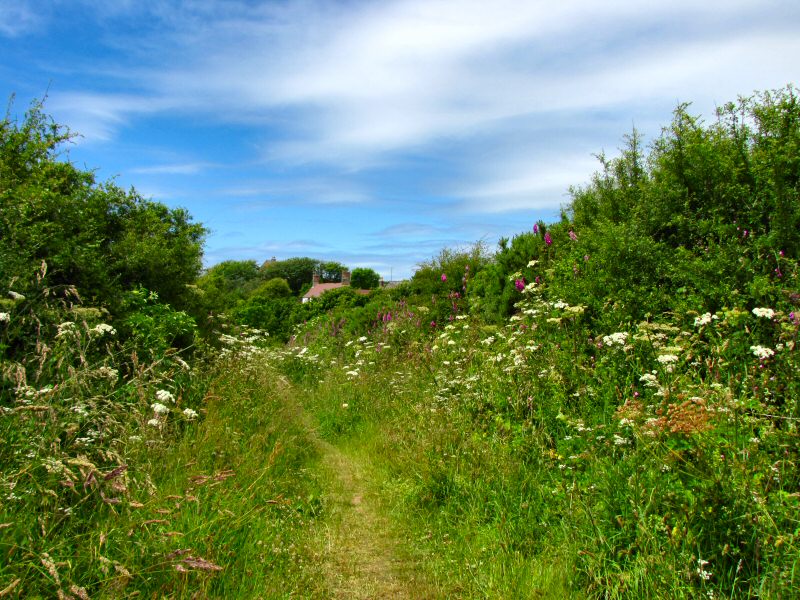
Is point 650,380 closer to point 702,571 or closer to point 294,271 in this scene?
point 702,571

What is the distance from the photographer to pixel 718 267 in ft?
19.4

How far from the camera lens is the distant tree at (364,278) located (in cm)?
7181

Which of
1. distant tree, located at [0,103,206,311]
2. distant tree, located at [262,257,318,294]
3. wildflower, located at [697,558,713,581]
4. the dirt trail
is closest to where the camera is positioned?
wildflower, located at [697,558,713,581]

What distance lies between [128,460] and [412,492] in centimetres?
255

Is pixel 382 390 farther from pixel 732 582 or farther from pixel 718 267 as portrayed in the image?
pixel 732 582

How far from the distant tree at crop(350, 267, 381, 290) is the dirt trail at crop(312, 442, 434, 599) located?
6586cm

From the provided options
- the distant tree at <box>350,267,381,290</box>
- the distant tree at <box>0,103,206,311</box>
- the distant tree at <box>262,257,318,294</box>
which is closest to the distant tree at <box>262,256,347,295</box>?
the distant tree at <box>262,257,318,294</box>

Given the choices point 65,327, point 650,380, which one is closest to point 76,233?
point 65,327

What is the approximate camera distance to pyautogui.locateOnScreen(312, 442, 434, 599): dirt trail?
12.4 feet

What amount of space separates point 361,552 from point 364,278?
6913cm

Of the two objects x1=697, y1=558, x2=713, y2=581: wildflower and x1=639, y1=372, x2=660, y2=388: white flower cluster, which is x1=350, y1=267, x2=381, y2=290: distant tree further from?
x1=697, y1=558, x2=713, y2=581: wildflower

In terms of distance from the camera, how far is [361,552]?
4328 mm

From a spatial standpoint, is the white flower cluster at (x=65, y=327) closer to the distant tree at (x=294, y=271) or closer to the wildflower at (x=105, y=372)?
the wildflower at (x=105, y=372)

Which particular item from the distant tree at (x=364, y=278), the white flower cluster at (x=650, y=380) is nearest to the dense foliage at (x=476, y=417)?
the white flower cluster at (x=650, y=380)
